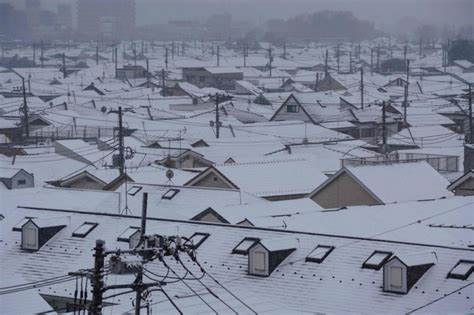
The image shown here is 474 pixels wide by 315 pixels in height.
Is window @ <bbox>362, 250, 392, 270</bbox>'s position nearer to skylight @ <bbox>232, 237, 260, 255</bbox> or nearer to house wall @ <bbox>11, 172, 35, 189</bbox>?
skylight @ <bbox>232, 237, 260, 255</bbox>

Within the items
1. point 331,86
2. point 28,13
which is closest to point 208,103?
point 331,86

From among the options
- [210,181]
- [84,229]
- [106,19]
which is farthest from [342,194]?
[106,19]

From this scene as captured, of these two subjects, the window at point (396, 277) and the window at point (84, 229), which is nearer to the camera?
the window at point (396, 277)

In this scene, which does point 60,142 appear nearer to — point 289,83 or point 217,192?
point 217,192

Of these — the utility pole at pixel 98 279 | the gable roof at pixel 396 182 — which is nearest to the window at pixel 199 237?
the gable roof at pixel 396 182

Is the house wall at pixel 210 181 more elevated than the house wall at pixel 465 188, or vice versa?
the house wall at pixel 465 188

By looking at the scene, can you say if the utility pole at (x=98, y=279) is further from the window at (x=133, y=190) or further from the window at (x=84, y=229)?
the window at (x=133, y=190)

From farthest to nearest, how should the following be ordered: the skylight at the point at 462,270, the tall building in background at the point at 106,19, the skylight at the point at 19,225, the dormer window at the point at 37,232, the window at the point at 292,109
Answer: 1. the tall building in background at the point at 106,19
2. the window at the point at 292,109
3. the skylight at the point at 19,225
4. the dormer window at the point at 37,232
5. the skylight at the point at 462,270
